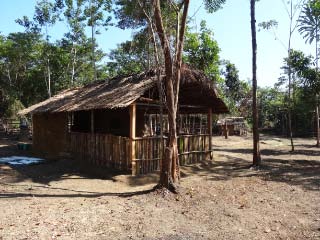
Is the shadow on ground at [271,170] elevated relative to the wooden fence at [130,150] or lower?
lower

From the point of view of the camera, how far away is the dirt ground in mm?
6930

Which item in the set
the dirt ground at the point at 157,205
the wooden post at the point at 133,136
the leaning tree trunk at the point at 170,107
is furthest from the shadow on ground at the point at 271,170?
the leaning tree trunk at the point at 170,107

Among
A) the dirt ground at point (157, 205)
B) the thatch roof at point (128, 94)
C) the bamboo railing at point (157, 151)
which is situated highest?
the thatch roof at point (128, 94)

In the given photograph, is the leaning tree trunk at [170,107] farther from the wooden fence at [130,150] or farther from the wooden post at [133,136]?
the wooden fence at [130,150]

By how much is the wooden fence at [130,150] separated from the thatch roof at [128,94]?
1.30 metres

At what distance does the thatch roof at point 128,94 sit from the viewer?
41.9 ft

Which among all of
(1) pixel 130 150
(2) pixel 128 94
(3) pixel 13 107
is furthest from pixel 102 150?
(3) pixel 13 107

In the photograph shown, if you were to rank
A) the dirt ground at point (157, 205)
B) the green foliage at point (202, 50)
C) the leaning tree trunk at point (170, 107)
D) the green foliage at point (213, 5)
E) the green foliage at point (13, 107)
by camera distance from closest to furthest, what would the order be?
the dirt ground at point (157, 205) → the leaning tree trunk at point (170, 107) → the green foliage at point (213, 5) → the green foliage at point (202, 50) → the green foliage at point (13, 107)

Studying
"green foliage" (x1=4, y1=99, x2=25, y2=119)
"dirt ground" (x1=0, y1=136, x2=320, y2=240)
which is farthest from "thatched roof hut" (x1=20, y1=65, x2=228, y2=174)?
"green foliage" (x1=4, y1=99, x2=25, y2=119)

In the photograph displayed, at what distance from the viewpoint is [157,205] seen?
8734 millimetres

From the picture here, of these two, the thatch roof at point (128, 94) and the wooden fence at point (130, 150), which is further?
the wooden fence at point (130, 150)

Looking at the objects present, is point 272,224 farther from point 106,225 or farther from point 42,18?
point 42,18

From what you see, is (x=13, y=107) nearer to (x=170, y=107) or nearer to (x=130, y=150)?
(x=130, y=150)

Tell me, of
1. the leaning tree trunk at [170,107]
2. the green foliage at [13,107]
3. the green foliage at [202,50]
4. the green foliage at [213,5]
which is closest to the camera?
the leaning tree trunk at [170,107]
